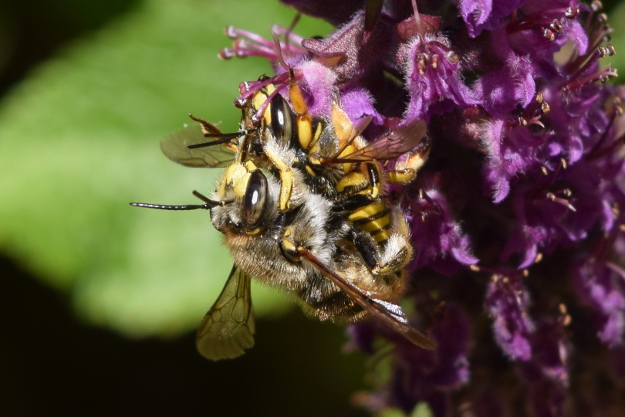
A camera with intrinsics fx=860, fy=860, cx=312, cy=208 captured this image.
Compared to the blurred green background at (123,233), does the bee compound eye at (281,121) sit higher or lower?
higher

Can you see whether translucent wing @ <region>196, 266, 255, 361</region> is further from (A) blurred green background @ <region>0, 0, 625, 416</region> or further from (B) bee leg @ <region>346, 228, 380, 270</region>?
(A) blurred green background @ <region>0, 0, 625, 416</region>

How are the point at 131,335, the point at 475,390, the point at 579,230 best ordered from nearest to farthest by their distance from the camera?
the point at 579,230, the point at 475,390, the point at 131,335

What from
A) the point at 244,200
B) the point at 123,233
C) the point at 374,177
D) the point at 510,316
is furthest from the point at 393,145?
the point at 123,233

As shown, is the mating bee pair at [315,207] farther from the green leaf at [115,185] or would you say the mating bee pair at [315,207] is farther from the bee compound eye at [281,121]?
the green leaf at [115,185]

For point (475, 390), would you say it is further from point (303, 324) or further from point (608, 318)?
point (303, 324)

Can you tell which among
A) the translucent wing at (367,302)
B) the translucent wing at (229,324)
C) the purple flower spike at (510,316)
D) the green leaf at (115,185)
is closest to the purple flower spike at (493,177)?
the purple flower spike at (510,316)

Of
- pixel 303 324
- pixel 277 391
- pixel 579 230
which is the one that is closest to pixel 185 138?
pixel 579 230

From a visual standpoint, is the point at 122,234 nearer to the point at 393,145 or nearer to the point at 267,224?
the point at 267,224

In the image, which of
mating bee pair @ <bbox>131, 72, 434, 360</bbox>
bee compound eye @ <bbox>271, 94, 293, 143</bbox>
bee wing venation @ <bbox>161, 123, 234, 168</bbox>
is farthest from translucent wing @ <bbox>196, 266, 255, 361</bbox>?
bee compound eye @ <bbox>271, 94, 293, 143</bbox>
